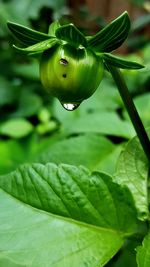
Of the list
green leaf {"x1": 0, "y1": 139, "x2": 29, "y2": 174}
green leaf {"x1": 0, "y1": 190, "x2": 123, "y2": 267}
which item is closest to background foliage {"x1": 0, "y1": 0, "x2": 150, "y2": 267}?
green leaf {"x1": 0, "y1": 190, "x2": 123, "y2": 267}

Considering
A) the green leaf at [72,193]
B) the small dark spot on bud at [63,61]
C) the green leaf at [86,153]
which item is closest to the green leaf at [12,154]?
the green leaf at [86,153]

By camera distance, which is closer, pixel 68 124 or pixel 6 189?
pixel 6 189

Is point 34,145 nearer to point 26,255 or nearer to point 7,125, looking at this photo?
point 7,125

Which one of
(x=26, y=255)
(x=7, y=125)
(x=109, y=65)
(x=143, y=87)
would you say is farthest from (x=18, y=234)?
(x=143, y=87)

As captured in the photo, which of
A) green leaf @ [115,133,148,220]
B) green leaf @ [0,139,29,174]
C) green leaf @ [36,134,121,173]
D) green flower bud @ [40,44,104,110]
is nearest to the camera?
green flower bud @ [40,44,104,110]

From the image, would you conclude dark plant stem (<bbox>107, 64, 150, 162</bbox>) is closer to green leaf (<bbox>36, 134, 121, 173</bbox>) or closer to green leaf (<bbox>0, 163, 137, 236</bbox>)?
green leaf (<bbox>0, 163, 137, 236</bbox>)

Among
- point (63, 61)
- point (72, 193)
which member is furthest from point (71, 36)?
point (72, 193)
